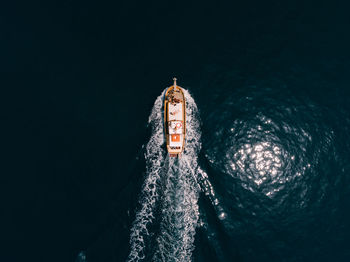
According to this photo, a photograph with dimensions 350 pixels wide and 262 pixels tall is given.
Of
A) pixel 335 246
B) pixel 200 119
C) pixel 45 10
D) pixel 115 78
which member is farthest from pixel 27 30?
pixel 335 246

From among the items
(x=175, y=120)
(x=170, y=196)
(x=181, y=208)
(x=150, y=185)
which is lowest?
(x=181, y=208)

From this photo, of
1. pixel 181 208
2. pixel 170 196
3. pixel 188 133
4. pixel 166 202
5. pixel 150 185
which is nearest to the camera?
pixel 181 208

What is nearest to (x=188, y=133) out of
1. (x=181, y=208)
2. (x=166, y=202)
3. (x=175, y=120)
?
(x=175, y=120)

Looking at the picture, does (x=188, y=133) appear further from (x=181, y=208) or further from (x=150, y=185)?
(x=181, y=208)

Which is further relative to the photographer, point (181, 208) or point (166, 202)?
point (166, 202)

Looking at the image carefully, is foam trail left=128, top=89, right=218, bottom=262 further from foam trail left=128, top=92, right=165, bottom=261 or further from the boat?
the boat

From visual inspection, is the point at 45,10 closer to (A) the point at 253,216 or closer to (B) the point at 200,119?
(B) the point at 200,119

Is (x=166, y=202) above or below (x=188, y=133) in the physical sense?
below

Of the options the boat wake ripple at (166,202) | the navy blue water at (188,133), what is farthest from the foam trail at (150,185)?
the navy blue water at (188,133)
